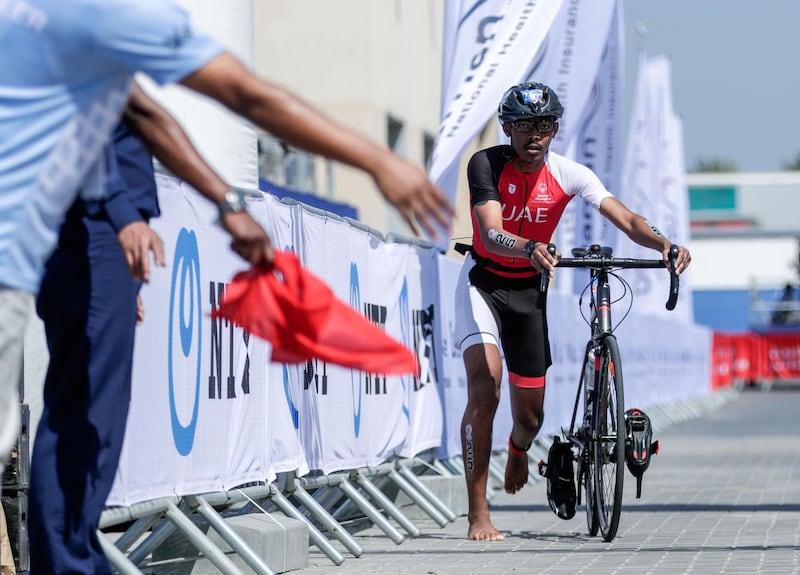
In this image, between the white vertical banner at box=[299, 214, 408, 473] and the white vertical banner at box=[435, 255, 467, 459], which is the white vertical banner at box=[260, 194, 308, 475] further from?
the white vertical banner at box=[435, 255, 467, 459]

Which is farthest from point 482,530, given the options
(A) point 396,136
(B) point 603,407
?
(A) point 396,136

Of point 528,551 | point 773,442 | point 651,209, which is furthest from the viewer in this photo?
point 651,209

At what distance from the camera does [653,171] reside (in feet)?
87.4

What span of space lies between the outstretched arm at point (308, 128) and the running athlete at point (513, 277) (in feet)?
15.6

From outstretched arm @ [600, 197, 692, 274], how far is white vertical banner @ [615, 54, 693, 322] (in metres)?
16.3

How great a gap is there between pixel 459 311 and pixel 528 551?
1.39m

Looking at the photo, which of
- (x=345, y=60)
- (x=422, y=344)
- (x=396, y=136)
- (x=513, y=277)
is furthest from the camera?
(x=396, y=136)

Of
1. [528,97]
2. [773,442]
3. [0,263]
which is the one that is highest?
[528,97]

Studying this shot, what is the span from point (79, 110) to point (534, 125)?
5.04 m

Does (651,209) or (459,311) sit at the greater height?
(651,209)

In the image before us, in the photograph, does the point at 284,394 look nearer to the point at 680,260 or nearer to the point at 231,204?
the point at 680,260

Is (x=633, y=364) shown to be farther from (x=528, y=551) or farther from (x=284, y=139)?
(x=284, y=139)

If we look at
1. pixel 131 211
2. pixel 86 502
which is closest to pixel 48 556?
pixel 86 502

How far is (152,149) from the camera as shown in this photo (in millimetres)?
4051
